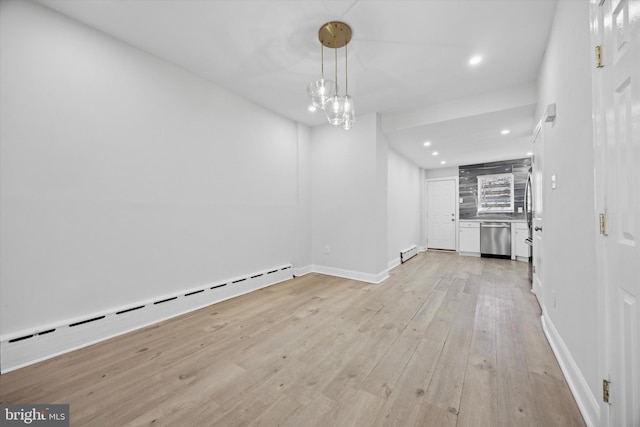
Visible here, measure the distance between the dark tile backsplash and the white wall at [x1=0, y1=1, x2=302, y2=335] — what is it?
249 inches

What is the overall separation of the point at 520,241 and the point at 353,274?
4.68 metres

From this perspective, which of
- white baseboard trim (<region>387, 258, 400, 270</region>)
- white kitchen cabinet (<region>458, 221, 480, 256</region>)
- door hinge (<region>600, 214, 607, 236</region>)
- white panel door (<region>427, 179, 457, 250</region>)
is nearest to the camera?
door hinge (<region>600, 214, 607, 236</region>)

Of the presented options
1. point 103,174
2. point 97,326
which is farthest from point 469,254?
point 103,174

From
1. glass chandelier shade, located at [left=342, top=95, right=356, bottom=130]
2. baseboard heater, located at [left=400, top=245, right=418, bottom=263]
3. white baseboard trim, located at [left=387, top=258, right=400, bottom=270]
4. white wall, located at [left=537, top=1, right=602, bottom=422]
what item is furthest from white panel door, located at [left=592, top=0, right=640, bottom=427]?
baseboard heater, located at [left=400, top=245, right=418, bottom=263]

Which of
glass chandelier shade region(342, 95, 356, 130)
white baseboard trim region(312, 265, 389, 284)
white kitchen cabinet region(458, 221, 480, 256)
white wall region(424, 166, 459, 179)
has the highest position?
white wall region(424, 166, 459, 179)

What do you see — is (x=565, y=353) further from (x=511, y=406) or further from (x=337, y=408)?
(x=337, y=408)

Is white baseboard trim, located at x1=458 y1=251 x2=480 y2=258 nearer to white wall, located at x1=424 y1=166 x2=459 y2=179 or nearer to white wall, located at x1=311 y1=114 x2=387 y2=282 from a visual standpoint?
white wall, located at x1=424 y1=166 x2=459 y2=179

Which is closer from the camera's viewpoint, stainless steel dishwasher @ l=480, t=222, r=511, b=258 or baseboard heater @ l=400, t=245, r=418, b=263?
baseboard heater @ l=400, t=245, r=418, b=263

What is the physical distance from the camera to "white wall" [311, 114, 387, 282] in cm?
396

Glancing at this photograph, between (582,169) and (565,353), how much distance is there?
132 centimetres

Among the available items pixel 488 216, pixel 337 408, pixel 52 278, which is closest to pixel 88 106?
pixel 52 278

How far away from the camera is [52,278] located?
1.96 m

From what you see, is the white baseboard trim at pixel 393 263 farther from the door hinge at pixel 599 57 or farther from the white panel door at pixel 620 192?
the door hinge at pixel 599 57

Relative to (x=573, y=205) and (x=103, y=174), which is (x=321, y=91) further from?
(x=103, y=174)
